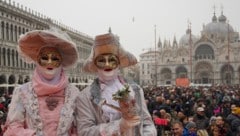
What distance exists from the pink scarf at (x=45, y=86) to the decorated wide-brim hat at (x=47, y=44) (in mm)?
250

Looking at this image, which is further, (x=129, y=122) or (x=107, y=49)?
(x=107, y=49)

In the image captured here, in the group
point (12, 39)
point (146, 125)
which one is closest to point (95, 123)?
point (146, 125)

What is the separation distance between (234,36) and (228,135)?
319 ft

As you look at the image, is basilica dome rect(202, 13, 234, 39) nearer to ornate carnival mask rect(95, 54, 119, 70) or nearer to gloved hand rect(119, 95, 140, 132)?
ornate carnival mask rect(95, 54, 119, 70)

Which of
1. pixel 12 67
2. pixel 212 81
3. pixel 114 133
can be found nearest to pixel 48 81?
pixel 114 133

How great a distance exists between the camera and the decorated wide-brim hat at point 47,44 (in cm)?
411

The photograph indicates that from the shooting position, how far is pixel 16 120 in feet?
12.7

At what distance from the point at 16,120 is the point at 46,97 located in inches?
12.1

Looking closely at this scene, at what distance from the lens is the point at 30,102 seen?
3.96 meters

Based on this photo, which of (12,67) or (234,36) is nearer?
(12,67)

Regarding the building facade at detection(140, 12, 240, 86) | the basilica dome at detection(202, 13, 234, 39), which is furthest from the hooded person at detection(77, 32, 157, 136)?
the basilica dome at detection(202, 13, 234, 39)

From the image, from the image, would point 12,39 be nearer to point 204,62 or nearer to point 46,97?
point 46,97

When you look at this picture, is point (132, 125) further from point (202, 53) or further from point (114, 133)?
point (202, 53)

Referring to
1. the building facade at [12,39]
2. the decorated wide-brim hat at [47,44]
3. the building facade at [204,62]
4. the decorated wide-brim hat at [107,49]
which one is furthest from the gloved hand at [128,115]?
the building facade at [204,62]
